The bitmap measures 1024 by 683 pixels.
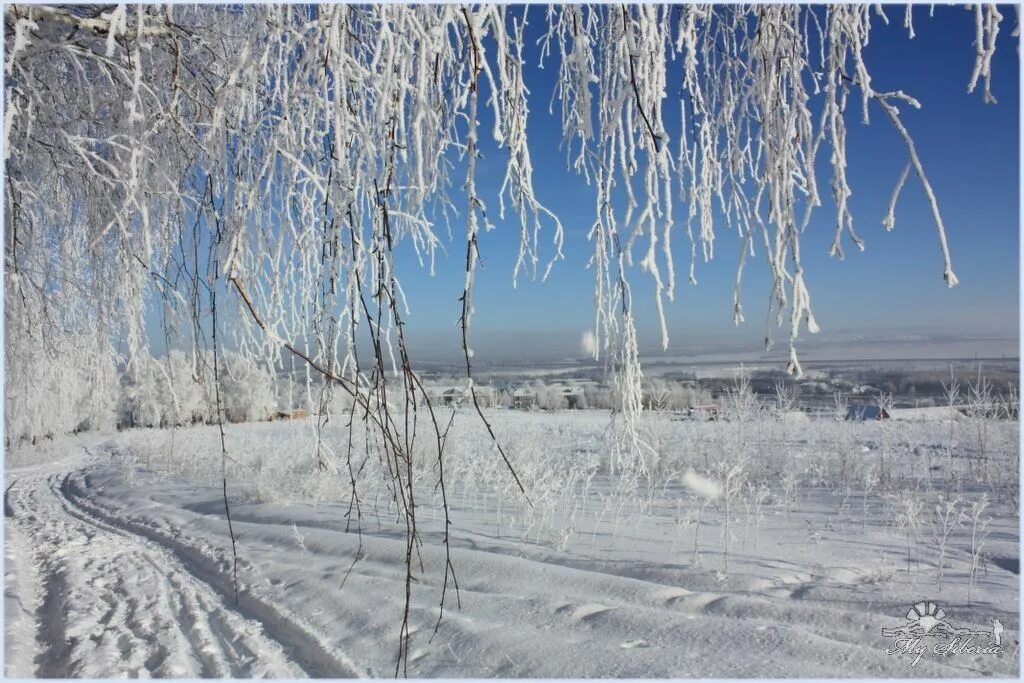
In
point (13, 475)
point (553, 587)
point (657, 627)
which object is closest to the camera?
point (657, 627)

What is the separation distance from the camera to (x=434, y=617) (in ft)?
11.9

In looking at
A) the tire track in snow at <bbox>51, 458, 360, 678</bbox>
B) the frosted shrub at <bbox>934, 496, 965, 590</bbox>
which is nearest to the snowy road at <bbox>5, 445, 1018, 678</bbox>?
the tire track in snow at <bbox>51, 458, 360, 678</bbox>

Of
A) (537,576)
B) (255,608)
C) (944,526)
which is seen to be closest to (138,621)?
(255,608)

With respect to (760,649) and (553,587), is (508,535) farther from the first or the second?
(760,649)

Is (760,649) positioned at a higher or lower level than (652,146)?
lower

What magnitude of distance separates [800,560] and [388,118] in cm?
448

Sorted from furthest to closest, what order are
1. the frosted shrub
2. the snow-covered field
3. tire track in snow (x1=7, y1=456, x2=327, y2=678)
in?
the frosted shrub → tire track in snow (x1=7, y1=456, x2=327, y2=678) → the snow-covered field

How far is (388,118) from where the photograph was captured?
122 cm

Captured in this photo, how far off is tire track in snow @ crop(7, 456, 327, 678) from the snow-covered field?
19 mm

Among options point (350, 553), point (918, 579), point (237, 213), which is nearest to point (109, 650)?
point (350, 553)

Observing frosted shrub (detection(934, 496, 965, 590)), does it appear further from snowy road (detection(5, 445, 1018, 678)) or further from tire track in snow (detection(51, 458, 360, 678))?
tire track in snow (detection(51, 458, 360, 678))

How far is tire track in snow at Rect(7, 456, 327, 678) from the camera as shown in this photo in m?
3.24

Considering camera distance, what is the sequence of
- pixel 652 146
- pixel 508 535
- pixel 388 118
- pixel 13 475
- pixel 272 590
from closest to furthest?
pixel 652 146
pixel 388 118
pixel 272 590
pixel 508 535
pixel 13 475

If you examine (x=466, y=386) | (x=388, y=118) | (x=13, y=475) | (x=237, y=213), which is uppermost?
(x=388, y=118)
